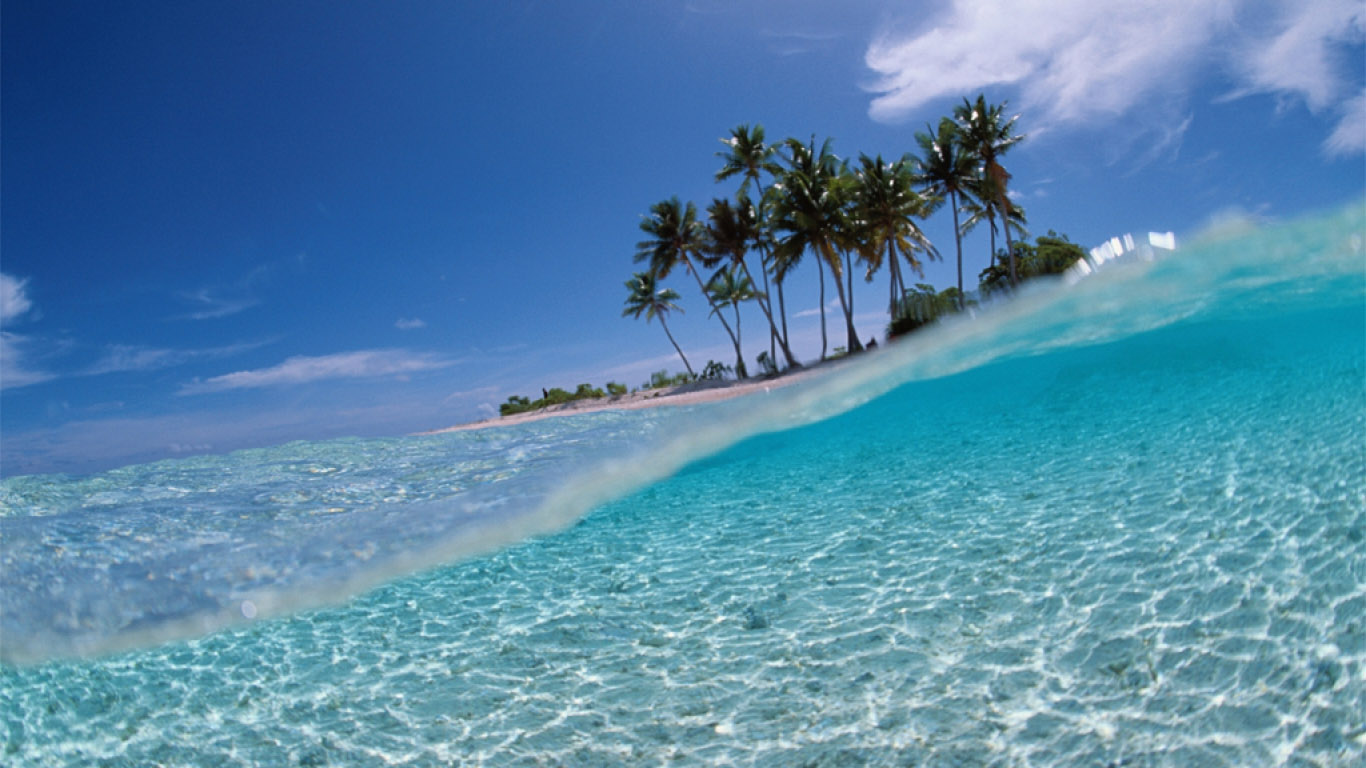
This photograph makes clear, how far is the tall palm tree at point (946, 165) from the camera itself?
30.4 meters

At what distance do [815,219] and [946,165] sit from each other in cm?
868

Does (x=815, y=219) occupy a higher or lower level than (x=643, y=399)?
higher

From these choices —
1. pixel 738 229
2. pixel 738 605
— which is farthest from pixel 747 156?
pixel 738 605

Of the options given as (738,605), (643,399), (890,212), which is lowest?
(738,605)

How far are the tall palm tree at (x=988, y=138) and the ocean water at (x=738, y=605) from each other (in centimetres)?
1819

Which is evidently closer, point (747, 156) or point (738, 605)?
point (738, 605)

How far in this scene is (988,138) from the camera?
29969 mm

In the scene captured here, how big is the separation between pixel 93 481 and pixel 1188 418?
24.1 metres

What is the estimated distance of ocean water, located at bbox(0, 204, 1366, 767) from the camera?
12.1ft

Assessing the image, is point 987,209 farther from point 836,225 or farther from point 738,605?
point 738,605

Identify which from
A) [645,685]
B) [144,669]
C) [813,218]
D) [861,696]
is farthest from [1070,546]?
[813,218]

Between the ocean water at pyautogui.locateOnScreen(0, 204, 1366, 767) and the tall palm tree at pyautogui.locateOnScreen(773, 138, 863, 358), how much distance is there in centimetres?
1678

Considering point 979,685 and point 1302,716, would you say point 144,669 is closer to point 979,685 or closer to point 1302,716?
point 979,685

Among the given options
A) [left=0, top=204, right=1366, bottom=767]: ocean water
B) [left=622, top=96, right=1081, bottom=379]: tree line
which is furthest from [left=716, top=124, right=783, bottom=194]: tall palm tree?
[left=0, top=204, right=1366, bottom=767]: ocean water
